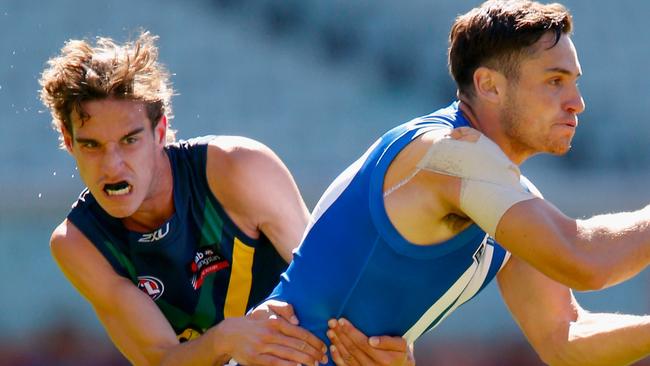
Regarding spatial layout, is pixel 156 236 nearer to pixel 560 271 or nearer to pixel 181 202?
pixel 181 202

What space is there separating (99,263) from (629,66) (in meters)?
6.33

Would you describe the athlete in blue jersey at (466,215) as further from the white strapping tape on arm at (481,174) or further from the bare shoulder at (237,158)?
the bare shoulder at (237,158)

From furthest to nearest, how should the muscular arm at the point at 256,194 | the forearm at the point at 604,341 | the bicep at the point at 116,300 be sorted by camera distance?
the muscular arm at the point at 256,194 → the bicep at the point at 116,300 → the forearm at the point at 604,341

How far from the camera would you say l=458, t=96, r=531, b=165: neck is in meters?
3.53

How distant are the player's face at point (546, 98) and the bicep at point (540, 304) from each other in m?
0.62

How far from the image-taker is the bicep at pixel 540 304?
3971 mm

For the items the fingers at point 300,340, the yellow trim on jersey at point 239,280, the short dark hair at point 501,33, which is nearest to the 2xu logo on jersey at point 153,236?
the yellow trim on jersey at point 239,280

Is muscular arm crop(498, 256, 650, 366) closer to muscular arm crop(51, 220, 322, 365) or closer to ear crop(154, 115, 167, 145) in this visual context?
muscular arm crop(51, 220, 322, 365)

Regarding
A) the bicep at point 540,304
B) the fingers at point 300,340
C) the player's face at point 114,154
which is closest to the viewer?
the fingers at point 300,340

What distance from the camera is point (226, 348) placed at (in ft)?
12.1

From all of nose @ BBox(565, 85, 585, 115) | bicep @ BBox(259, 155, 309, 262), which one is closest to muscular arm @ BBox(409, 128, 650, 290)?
nose @ BBox(565, 85, 585, 115)

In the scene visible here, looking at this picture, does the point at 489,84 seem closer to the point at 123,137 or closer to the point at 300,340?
the point at 300,340

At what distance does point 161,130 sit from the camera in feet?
14.6

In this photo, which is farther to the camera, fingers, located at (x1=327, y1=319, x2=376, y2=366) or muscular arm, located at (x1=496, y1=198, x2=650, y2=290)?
fingers, located at (x1=327, y1=319, x2=376, y2=366)
